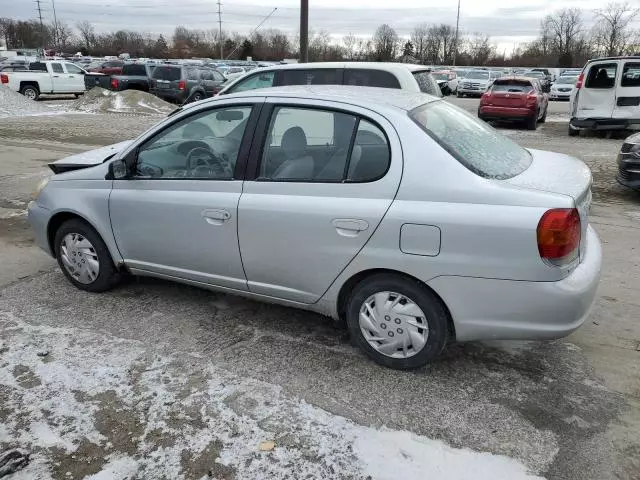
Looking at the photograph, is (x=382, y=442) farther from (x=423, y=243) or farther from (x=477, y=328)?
(x=423, y=243)

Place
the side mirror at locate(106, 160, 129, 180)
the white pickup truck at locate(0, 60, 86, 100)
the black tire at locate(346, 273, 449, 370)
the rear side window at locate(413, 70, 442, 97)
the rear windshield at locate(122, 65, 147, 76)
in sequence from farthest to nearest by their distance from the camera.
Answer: the white pickup truck at locate(0, 60, 86, 100), the rear windshield at locate(122, 65, 147, 76), the rear side window at locate(413, 70, 442, 97), the side mirror at locate(106, 160, 129, 180), the black tire at locate(346, 273, 449, 370)

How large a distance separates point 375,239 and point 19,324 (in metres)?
2.66

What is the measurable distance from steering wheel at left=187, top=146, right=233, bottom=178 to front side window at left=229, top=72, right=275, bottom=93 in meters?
5.20

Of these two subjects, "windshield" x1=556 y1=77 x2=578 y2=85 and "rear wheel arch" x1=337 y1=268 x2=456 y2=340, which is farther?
"windshield" x1=556 y1=77 x2=578 y2=85

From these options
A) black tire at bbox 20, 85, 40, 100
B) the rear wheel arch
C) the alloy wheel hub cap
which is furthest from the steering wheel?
black tire at bbox 20, 85, 40, 100

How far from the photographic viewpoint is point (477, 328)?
3061 millimetres

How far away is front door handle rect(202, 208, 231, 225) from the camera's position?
3582mm

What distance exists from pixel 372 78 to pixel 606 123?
9060mm

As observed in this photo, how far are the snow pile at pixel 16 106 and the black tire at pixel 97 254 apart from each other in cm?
1776

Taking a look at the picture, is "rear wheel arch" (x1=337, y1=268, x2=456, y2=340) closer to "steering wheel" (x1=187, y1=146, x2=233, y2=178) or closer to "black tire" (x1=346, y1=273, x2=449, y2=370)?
"black tire" (x1=346, y1=273, x2=449, y2=370)

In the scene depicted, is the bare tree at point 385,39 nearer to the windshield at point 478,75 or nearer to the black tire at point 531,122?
A: the windshield at point 478,75

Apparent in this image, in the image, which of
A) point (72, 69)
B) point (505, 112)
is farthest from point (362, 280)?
point (72, 69)

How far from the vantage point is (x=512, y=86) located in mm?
17188

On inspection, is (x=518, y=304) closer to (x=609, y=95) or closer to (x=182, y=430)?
(x=182, y=430)
